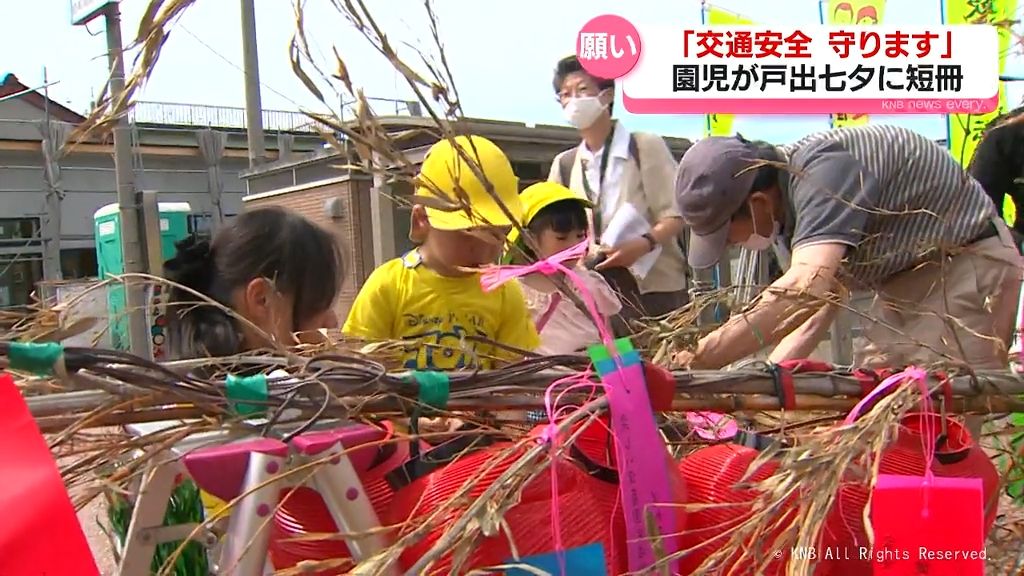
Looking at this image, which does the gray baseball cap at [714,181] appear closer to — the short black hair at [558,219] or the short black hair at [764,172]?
the short black hair at [764,172]

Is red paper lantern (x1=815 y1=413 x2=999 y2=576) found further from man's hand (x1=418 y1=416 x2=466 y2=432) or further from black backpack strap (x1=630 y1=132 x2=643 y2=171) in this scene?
black backpack strap (x1=630 y1=132 x2=643 y2=171)

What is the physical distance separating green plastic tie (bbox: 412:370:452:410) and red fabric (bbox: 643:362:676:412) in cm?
22

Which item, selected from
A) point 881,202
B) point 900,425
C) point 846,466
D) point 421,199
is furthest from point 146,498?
point 881,202

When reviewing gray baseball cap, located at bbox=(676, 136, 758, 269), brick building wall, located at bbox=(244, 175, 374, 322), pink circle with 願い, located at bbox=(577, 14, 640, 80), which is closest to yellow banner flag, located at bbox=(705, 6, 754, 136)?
pink circle with 願い, located at bbox=(577, 14, 640, 80)

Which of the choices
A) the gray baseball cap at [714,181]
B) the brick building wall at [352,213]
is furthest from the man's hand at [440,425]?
the brick building wall at [352,213]

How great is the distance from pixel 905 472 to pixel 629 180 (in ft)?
6.16

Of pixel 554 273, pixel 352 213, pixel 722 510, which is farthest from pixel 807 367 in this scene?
pixel 352 213

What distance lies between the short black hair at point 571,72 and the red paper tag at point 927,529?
2.11m

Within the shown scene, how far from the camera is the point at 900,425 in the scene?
991 millimetres

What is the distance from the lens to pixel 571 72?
288 centimetres

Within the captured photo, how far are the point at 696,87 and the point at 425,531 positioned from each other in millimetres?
3521

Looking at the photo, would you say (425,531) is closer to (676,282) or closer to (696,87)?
(676,282)

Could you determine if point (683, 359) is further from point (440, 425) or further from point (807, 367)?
point (440, 425)

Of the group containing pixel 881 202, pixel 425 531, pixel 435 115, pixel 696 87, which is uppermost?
pixel 696 87
